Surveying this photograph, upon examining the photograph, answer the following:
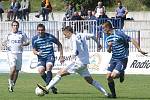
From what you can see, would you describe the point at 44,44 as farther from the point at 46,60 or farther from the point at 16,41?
the point at 16,41

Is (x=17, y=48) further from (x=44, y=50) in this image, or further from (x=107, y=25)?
(x=107, y=25)

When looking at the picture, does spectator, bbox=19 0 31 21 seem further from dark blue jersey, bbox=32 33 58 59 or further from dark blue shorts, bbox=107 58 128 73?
dark blue shorts, bbox=107 58 128 73

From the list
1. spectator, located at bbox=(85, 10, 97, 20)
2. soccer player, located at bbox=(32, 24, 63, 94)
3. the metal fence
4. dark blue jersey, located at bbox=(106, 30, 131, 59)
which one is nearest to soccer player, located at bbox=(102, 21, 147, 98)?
dark blue jersey, located at bbox=(106, 30, 131, 59)

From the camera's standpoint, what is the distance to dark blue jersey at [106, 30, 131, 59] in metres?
17.6

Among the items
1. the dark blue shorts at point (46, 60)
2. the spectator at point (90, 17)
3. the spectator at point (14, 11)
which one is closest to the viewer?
the dark blue shorts at point (46, 60)

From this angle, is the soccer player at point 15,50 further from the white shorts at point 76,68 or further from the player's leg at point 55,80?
the white shorts at point 76,68

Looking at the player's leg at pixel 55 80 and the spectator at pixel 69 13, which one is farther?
the spectator at pixel 69 13

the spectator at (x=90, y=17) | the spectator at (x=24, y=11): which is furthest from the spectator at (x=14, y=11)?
the spectator at (x=90, y=17)

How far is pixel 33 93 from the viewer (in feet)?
61.6

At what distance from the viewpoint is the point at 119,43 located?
17625mm

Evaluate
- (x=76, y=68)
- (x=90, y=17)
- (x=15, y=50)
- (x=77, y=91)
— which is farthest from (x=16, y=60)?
(x=90, y=17)

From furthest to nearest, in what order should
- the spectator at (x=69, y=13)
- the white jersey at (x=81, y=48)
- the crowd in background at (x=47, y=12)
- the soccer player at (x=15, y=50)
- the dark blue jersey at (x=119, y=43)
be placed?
the spectator at (x=69, y=13) → the crowd in background at (x=47, y=12) → the soccer player at (x=15, y=50) → the dark blue jersey at (x=119, y=43) → the white jersey at (x=81, y=48)

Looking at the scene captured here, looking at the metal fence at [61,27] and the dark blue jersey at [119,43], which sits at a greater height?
the dark blue jersey at [119,43]

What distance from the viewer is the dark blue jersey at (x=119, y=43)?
57.6 feet
